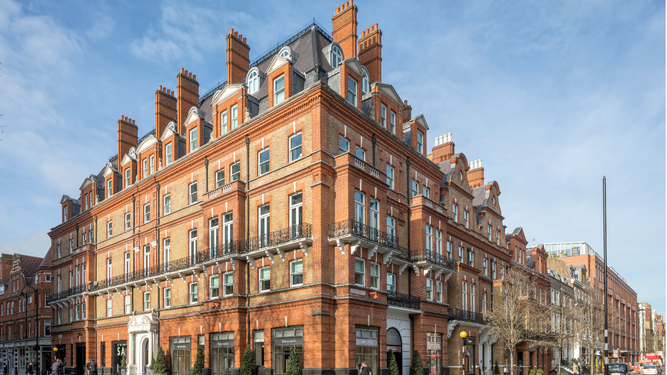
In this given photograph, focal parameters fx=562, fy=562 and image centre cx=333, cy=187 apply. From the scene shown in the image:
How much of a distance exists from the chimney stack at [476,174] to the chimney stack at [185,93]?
1121 inches

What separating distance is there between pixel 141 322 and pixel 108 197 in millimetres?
13427

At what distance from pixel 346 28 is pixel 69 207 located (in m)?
36.6

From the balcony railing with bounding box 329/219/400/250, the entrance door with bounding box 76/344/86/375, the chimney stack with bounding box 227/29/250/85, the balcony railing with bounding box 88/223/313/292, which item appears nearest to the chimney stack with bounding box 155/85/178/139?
the chimney stack with bounding box 227/29/250/85

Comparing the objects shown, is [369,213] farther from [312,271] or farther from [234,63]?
[234,63]

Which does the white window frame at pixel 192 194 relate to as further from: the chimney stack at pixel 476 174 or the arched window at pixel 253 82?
the chimney stack at pixel 476 174

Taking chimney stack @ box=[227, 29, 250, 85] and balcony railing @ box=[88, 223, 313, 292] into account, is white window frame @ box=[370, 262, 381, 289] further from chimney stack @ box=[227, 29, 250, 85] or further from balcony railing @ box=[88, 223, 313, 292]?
chimney stack @ box=[227, 29, 250, 85]

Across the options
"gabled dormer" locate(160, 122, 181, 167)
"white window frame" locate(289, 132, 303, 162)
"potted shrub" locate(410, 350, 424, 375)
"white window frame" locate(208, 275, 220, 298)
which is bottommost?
"potted shrub" locate(410, 350, 424, 375)

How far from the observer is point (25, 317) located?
70500 mm

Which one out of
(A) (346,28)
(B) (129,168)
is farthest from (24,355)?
(A) (346,28)

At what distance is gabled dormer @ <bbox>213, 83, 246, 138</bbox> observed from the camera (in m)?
35.7

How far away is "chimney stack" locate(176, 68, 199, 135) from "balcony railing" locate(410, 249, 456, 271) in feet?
68.7

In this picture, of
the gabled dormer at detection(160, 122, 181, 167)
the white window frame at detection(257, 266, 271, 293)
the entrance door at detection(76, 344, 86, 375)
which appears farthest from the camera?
the entrance door at detection(76, 344, 86, 375)

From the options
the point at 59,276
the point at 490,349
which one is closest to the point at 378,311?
the point at 490,349

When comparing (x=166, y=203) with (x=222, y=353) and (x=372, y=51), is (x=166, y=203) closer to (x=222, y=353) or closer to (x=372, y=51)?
(x=222, y=353)
